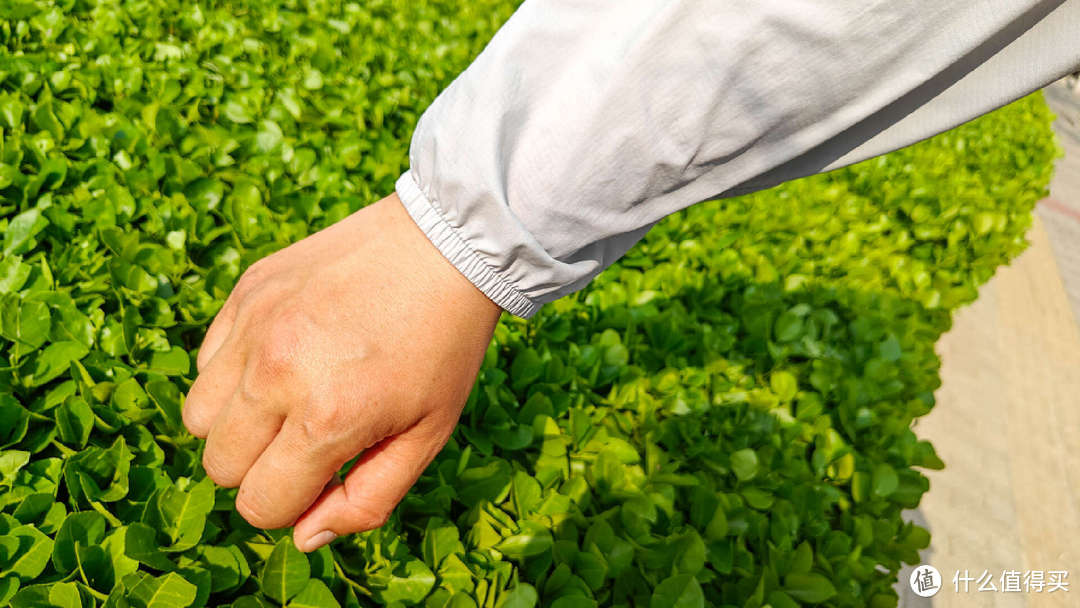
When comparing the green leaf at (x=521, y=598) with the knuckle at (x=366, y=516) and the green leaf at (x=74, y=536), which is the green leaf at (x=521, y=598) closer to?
the knuckle at (x=366, y=516)

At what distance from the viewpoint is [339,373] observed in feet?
2.87

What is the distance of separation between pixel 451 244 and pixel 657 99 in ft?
1.14

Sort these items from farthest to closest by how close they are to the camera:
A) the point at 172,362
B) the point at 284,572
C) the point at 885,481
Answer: the point at 885,481 → the point at 172,362 → the point at 284,572

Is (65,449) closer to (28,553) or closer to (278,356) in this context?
(28,553)

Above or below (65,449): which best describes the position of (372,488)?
above

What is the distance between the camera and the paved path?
13.1 feet

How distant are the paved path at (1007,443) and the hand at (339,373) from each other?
140 inches

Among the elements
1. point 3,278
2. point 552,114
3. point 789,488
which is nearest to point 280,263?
point 552,114

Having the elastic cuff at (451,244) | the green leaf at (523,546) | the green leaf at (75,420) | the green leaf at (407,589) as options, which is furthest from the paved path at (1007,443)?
the green leaf at (75,420)

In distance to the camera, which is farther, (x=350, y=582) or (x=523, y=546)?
(x=523, y=546)

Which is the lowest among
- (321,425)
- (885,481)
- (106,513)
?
(885,481)

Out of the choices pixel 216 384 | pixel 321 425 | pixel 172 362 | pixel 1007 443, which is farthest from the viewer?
pixel 1007 443

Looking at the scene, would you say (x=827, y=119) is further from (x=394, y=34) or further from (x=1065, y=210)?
(x=1065, y=210)

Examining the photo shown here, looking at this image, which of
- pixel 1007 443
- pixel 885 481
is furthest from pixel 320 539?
pixel 1007 443
